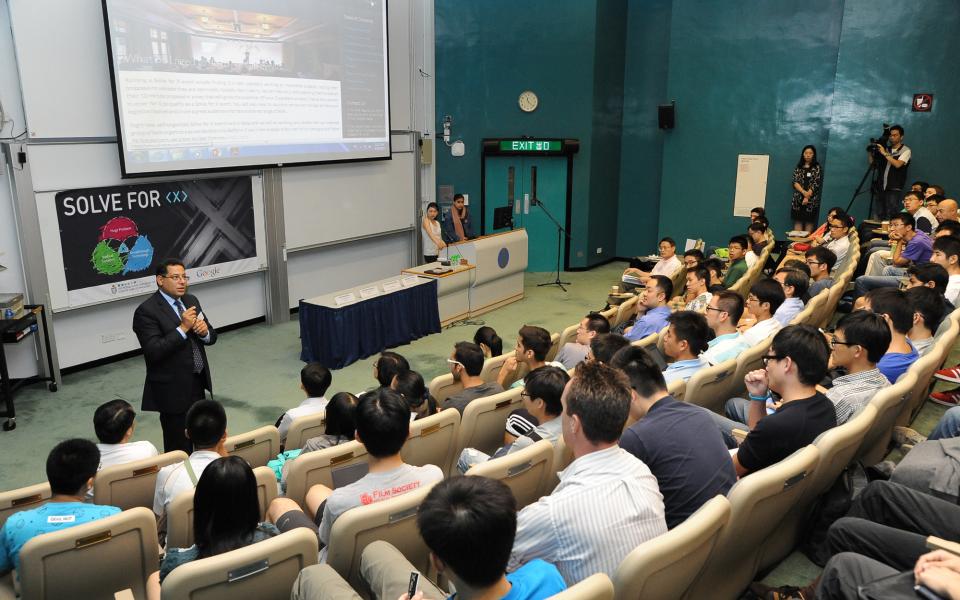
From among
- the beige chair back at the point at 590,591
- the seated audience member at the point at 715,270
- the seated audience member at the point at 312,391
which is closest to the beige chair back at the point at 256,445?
the seated audience member at the point at 312,391

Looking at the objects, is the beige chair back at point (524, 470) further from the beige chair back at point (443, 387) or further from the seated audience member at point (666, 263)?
the seated audience member at point (666, 263)

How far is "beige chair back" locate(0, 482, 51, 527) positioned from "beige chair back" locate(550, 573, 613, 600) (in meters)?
2.45

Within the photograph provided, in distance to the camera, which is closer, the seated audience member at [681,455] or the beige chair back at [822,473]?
the seated audience member at [681,455]

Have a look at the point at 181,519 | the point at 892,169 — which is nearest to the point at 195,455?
the point at 181,519

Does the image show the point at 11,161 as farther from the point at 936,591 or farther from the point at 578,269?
the point at 578,269

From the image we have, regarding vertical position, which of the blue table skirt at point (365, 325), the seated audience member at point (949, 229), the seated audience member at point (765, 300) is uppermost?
the seated audience member at point (949, 229)

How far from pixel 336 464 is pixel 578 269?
9234 millimetres

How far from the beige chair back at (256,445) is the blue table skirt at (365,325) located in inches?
130

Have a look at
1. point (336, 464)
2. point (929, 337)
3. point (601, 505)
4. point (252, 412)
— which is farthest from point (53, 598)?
point (929, 337)

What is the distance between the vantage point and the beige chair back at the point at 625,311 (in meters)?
6.43

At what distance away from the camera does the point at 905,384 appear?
3.35m

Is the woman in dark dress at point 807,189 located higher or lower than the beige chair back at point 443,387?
higher

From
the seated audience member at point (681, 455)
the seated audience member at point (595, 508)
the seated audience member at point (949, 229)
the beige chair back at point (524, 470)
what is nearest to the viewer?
the seated audience member at point (595, 508)

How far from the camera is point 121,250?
283 inches
